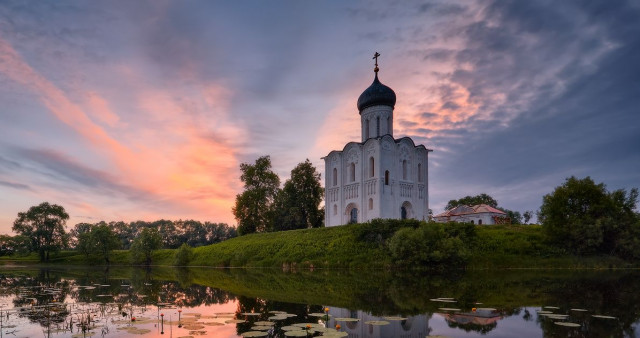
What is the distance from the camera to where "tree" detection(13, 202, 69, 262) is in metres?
73.9

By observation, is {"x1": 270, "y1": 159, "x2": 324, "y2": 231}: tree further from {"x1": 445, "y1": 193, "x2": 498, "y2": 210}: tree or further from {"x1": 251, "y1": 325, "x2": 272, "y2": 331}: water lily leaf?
{"x1": 251, "y1": 325, "x2": 272, "y2": 331}: water lily leaf

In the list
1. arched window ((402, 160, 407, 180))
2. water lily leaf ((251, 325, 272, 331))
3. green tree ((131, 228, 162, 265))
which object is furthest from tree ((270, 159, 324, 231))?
water lily leaf ((251, 325, 272, 331))

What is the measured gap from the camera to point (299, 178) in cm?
6350

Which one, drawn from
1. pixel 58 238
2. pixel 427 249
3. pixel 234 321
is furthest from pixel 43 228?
pixel 234 321

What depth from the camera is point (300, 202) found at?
6216cm

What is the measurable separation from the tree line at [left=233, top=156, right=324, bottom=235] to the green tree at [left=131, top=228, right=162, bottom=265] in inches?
476

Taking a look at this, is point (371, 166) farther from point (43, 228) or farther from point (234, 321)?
point (43, 228)

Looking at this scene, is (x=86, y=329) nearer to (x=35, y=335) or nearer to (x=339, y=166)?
(x=35, y=335)

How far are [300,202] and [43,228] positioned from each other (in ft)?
158

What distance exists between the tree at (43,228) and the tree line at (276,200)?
35524 millimetres

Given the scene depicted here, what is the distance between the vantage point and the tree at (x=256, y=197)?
6512cm

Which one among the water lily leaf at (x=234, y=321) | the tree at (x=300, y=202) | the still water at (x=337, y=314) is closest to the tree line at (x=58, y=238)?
the tree at (x=300, y=202)

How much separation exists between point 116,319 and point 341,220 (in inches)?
1669

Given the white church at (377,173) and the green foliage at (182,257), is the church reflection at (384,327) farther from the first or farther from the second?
the green foliage at (182,257)
